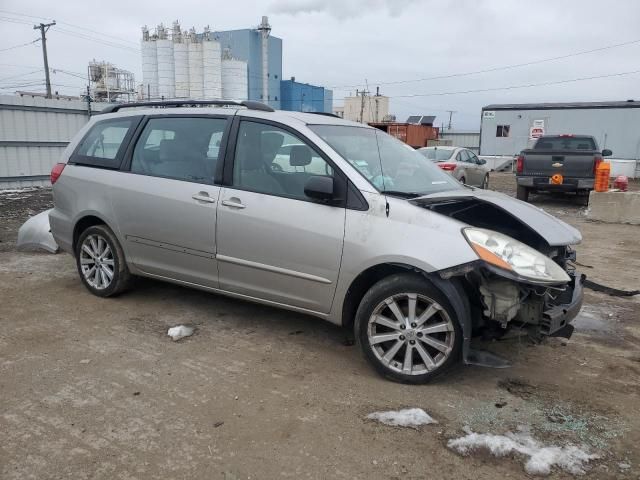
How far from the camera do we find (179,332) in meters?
4.30

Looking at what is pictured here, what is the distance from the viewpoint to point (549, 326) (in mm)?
3324

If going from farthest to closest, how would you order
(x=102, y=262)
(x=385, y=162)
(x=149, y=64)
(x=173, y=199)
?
(x=149, y=64), (x=102, y=262), (x=173, y=199), (x=385, y=162)

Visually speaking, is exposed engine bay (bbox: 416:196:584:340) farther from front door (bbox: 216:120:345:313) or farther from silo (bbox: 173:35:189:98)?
silo (bbox: 173:35:189:98)

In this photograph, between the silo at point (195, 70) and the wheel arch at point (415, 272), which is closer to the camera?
the wheel arch at point (415, 272)

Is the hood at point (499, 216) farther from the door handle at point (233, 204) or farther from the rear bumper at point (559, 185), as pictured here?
the rear bumper at point (559, 185)

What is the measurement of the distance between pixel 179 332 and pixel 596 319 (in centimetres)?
379

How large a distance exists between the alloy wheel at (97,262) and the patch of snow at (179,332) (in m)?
1.14

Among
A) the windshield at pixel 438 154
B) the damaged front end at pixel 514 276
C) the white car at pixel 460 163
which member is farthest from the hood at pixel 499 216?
the windshield at pixel 438 154

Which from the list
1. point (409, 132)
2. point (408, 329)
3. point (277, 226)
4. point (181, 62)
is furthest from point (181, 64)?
point (408, 329)

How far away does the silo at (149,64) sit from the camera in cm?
4125

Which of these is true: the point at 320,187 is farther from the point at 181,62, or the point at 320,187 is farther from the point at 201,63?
the point at 181,62

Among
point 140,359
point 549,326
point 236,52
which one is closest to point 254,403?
point 140,359

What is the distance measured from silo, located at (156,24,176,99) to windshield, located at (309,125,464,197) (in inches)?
1533

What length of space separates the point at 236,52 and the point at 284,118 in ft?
140
